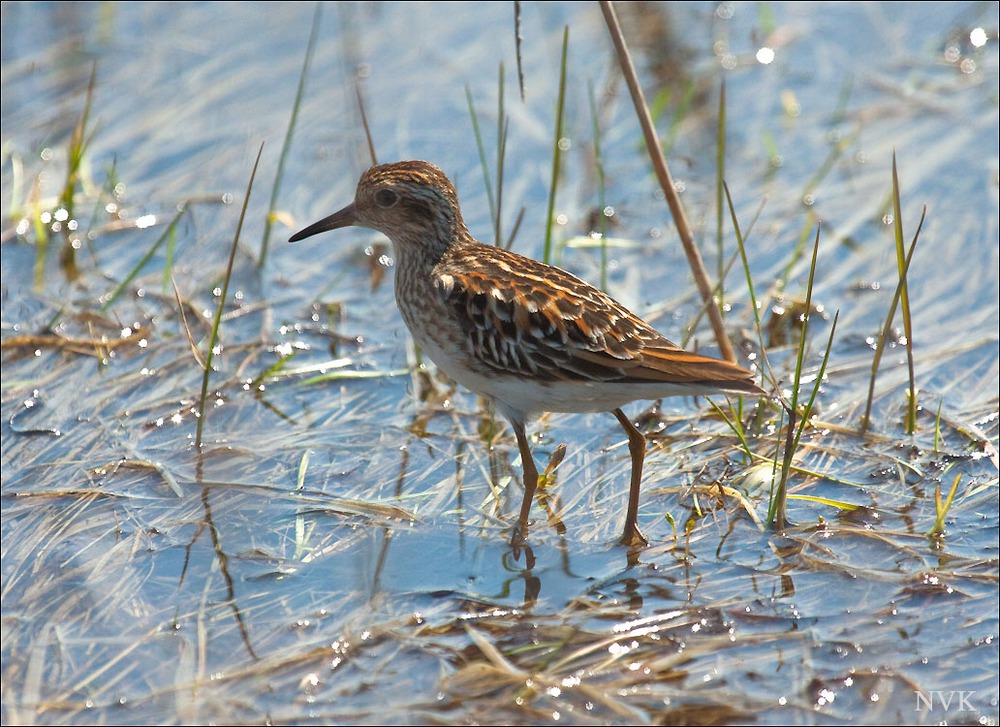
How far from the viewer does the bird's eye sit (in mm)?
6906

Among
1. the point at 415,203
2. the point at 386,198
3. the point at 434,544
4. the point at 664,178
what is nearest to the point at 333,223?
the point at 386,198

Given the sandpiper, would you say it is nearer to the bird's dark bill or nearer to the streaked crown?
the streaked crown

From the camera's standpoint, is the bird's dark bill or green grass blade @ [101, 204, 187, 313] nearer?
the bird's dark bill

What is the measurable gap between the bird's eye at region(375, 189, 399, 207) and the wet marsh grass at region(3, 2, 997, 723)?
95 cm

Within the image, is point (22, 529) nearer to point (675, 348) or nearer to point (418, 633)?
point (418, 633)

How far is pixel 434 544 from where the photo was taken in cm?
629

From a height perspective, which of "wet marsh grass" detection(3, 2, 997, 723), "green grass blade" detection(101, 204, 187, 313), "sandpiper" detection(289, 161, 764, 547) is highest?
"green grass blade" detection(101, 204, 187, 313)

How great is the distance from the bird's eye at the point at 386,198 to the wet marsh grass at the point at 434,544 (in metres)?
0.95

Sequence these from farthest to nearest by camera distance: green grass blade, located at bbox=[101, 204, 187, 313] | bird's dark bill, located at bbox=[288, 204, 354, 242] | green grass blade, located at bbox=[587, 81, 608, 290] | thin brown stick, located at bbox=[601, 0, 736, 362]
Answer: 1. green grass blade, located at bbox=[101, 204, 187, 313]
2. green grass blade, located at bbox=[587, 81, 608, 290]
3. bird's dark bill, located at bbox=[288, 204, 354, 242]
4. thin brown stick, located at bbox=[601, 0, 736, 362]

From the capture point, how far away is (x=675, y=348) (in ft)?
19.6

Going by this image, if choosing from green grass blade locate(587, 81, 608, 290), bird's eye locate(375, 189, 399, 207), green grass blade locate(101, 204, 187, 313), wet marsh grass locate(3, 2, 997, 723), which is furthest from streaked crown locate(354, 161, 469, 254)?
green grass blade locate(101, 204, 187, 313)

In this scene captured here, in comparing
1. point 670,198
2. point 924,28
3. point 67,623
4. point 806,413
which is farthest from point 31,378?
point 924,28

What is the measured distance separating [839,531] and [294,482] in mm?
2780

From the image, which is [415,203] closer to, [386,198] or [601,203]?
[386,198]
